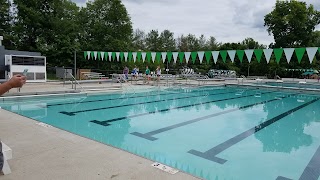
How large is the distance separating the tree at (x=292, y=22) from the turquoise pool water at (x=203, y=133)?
25.0 m

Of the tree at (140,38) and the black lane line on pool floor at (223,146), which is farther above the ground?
the tree at (140,38)

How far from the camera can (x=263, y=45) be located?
34.6 meters

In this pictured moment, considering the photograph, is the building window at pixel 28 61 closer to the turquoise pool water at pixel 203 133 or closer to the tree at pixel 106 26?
the turquoise pool water at pixel 203 133

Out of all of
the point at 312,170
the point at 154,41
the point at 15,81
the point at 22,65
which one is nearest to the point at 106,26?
the point at 22,65

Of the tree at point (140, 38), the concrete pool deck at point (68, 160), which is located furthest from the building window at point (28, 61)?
the tree at point (140, 38)

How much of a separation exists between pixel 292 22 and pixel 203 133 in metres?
30.9

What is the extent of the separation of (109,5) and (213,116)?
674 inches

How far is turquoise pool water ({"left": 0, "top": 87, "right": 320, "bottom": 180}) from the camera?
3.67 meters

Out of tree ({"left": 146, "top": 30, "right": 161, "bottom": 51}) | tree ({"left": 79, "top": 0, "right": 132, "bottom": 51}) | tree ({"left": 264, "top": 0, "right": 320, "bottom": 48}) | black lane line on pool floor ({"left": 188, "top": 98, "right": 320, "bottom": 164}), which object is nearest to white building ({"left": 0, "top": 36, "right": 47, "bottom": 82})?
tree ({"left": 79, "top": 0, "right": 132, "bottom": 51})

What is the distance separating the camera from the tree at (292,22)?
99.6 ft

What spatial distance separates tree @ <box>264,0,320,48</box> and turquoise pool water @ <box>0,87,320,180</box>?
25.0 meters

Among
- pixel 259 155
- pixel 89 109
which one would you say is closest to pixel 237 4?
pixel 89 109

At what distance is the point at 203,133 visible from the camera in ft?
18.1

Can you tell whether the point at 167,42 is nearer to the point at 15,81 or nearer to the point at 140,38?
the point at 140,38
